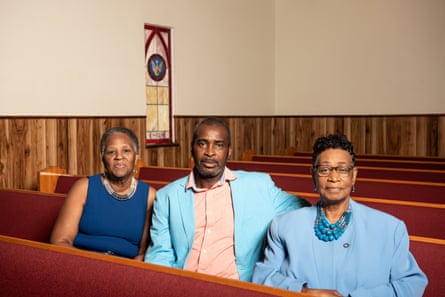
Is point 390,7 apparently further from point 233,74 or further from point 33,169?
point 33,169

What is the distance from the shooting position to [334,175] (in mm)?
1906

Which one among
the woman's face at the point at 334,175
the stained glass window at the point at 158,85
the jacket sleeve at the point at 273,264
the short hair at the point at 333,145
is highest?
the stained glass window at the point at 158,85

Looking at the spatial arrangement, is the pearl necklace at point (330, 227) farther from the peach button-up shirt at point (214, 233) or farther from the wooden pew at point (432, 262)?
the peach button-up shirt at point (214, 233)

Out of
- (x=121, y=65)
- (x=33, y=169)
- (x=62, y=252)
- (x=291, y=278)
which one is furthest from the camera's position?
(x=121, y=65)

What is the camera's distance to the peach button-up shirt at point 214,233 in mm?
2262

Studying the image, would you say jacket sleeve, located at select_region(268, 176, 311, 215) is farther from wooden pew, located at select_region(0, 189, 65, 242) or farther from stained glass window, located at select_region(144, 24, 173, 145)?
stained glass window, located at select_region(144, 24, 173, 145)

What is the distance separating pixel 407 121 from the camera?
7184 millimetres

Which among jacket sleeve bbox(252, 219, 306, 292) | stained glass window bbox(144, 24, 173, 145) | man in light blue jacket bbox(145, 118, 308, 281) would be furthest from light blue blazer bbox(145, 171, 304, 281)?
stained glass window bbox(144, 24, 173, 145)

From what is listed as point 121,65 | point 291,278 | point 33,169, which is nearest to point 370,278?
point 291,278

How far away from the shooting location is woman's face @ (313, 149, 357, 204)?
189 cm

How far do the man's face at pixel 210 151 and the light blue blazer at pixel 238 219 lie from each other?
0.09 metres

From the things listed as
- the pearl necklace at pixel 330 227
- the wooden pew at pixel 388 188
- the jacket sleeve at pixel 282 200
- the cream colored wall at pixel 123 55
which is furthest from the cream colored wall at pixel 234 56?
the pearl necklace at pixel 330 227

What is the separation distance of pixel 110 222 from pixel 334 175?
1.17m

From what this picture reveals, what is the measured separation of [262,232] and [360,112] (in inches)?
218
